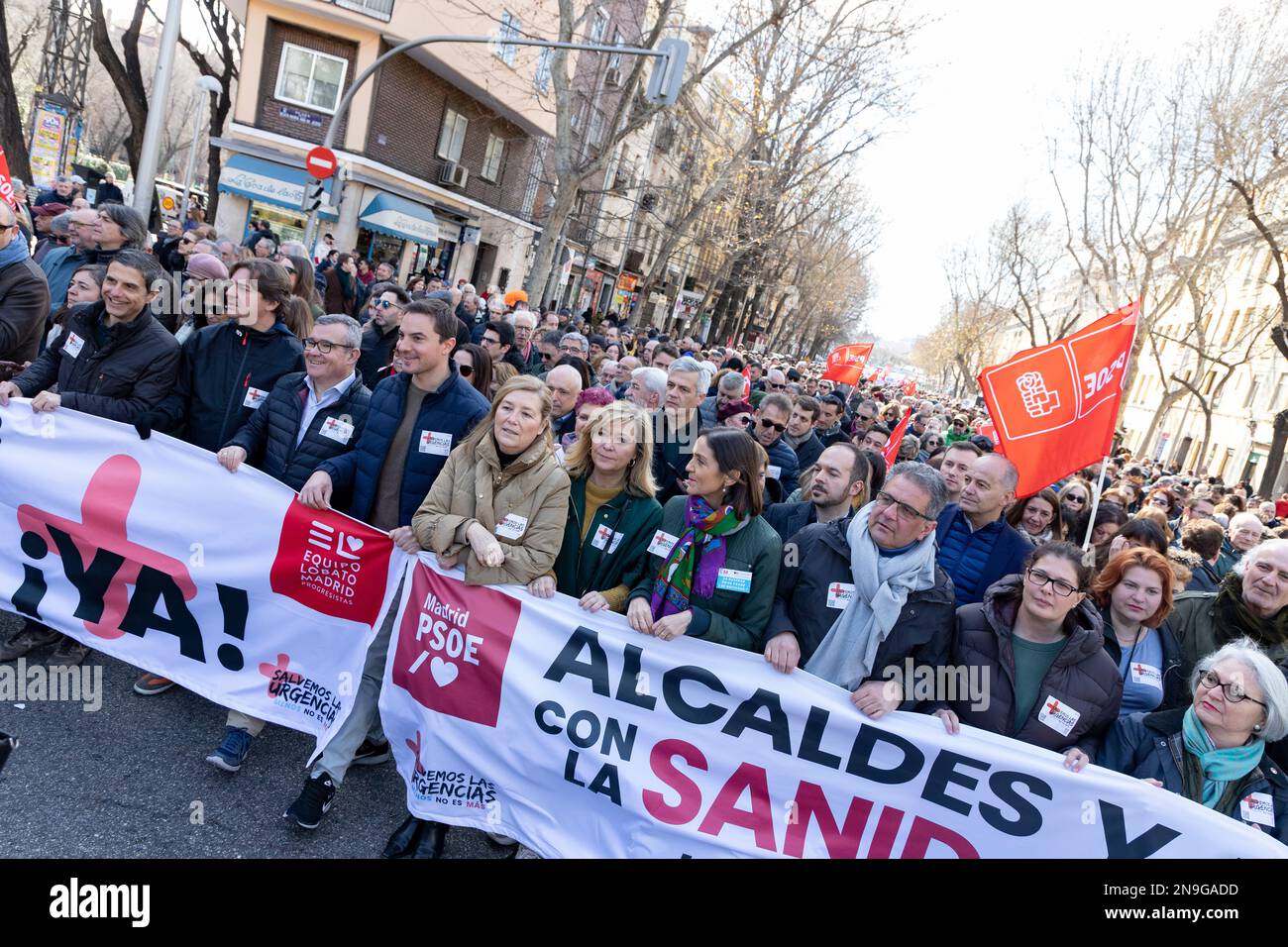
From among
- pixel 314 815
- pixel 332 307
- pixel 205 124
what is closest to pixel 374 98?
pixel 332 307

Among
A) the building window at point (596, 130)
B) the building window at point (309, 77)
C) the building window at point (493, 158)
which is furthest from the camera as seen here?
the building window at point (596, 130)

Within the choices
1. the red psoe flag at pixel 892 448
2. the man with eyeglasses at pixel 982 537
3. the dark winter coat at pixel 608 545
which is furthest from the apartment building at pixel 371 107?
the dark winter coat at pixel 608 545

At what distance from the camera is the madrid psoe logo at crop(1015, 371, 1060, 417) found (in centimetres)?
618

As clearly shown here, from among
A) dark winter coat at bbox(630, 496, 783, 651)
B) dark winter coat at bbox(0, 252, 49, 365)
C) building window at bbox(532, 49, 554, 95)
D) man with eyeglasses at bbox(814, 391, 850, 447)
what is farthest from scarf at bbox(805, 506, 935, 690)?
building window at bbox(532, 49, 554, 95)

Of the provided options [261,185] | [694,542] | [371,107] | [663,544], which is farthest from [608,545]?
[371,107]

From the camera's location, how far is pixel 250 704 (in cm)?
412

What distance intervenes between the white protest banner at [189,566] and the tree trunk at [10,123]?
15.3m

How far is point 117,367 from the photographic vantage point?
14.9 feet

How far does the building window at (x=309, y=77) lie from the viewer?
2409 centimetres

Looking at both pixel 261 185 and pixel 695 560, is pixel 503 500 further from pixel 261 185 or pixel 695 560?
pixel 261 185

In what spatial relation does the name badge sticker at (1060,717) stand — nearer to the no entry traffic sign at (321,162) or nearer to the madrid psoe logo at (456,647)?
the madrid psoe logo at (456,647)

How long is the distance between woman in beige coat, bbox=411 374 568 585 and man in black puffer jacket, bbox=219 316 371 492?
824 mm

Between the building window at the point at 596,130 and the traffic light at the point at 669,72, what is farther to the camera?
the building window at the point at 596,130

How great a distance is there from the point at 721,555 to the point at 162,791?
251 cm
